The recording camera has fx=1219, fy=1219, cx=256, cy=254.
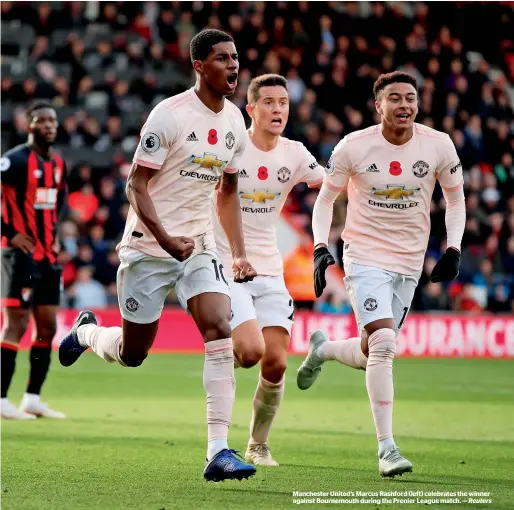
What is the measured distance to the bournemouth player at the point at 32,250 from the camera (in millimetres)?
10375

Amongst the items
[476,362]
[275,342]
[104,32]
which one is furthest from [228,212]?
[104,32]

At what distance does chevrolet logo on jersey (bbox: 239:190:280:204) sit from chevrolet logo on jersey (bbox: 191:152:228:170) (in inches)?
59.8

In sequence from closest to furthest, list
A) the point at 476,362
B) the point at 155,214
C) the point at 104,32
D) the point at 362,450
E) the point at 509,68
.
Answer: the point at 155,214
the point at 362,450
the point at 476,362
the point at 104,32
the point at 509,68

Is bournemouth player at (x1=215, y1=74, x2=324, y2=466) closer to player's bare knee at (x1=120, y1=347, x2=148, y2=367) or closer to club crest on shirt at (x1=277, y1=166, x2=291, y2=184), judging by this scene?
club crest on shirt at (x1=277, y1=166, x2=291, y2=184)

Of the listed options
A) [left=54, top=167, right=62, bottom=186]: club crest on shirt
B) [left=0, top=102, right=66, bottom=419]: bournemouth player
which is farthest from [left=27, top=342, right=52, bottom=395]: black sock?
[left=54, top=167, right=62, bottom=186]: club crest on shirt

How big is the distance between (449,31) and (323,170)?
51.4 feet

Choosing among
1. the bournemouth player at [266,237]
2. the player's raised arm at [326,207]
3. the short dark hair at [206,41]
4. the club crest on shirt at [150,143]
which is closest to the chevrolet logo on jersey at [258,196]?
the bournemouth player at [266,237]

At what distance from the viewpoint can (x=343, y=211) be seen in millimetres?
18703

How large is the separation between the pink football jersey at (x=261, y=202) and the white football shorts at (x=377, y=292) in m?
0.61

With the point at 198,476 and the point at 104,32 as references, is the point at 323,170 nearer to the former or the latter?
the point at 198,476

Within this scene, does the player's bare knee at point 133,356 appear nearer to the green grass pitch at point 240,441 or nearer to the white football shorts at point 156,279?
the white football shorts at point 156,279

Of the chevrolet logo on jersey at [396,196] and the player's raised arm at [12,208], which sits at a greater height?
the player's raised arm at [12,208]

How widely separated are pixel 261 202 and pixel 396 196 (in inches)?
39.7

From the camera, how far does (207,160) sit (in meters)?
6.76
